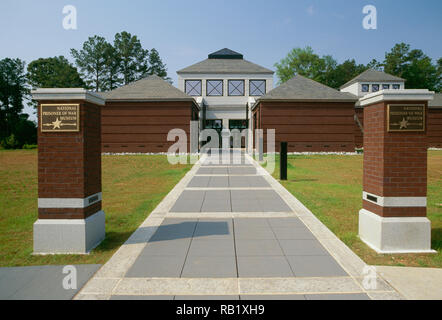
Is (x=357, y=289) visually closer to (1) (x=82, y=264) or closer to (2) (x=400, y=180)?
(2) (x=400, y=180)

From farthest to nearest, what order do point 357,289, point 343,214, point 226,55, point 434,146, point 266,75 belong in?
point 226,55 < point 266,75 < point 434,146 < point 343,214 < point 357,289

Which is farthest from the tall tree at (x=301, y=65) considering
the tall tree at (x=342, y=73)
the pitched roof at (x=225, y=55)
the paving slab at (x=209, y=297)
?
the paving slab at (x=209, y=297)

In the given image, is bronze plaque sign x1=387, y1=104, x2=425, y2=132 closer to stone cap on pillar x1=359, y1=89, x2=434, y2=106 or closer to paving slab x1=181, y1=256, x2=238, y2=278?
stone cap on pillar x1=359, y1=89, x2=434, y2=106

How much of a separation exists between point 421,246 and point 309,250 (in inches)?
75.1

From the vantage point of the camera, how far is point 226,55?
4778cm

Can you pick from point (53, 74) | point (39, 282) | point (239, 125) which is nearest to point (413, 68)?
point (239, 125)

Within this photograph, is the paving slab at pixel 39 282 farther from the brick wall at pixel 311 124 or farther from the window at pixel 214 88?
the window at pixel 214 88

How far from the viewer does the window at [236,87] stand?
42031 millimetres

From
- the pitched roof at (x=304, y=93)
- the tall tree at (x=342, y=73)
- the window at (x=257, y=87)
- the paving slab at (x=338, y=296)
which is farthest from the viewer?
the tall tree at (x=342, y=73)

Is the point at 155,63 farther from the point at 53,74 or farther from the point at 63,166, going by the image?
the point at 63,166

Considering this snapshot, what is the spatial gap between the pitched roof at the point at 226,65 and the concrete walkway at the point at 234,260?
35.3 metres

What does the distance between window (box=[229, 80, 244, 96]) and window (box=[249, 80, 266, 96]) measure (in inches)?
44.2

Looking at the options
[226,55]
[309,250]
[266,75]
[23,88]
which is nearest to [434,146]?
[266,75]

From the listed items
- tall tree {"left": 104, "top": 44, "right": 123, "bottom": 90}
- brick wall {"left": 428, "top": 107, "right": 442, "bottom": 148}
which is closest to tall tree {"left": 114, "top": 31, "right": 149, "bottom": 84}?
tall tree {"left": 104, "top": 44, "right": 123, "bottom": 90}
